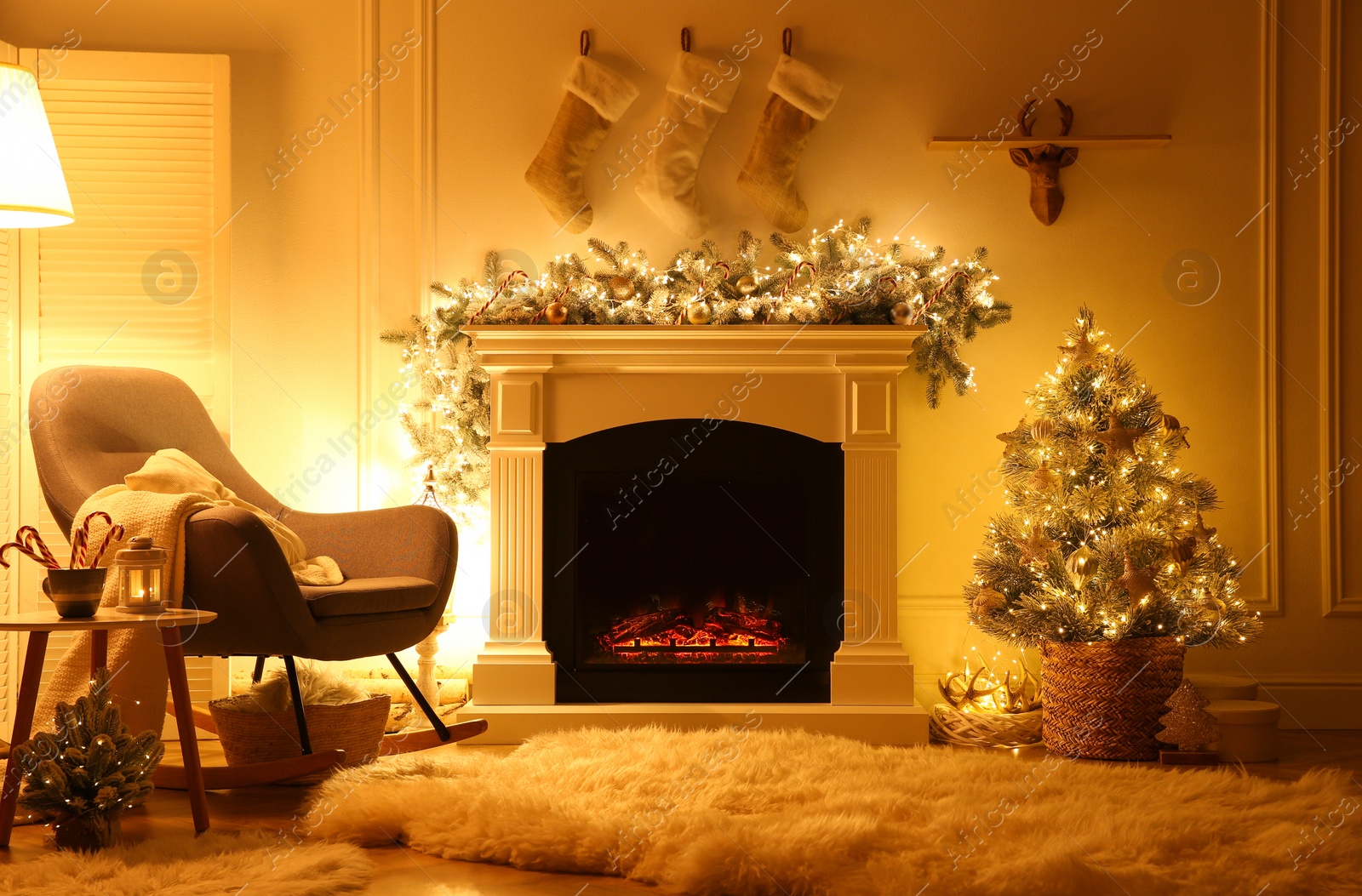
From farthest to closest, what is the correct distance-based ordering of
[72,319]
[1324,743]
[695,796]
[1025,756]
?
1. [72,319]
2. [1324,743]
3. [1025,756]
4. [695,796]

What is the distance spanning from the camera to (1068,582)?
320 centimetres

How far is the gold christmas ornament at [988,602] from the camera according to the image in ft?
10.8

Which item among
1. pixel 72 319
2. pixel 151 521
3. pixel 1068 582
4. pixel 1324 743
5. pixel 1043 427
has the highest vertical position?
pixel 72 319

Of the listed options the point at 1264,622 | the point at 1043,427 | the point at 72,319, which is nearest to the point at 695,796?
the point at 1043,427

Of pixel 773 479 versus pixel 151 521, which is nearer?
pixel 151 521

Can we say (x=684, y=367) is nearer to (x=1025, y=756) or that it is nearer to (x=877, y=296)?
(x=877, y=296)

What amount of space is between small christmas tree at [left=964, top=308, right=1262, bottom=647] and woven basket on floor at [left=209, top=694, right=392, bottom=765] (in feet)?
6.03

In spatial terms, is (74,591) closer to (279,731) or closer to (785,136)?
(279,731)

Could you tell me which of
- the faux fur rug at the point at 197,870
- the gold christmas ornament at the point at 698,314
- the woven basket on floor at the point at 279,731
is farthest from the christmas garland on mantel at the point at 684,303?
the faux fur rug at the point at 197,870

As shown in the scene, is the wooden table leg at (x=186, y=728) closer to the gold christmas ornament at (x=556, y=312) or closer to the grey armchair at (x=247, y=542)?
the grey armchair at (x=247, y=542)

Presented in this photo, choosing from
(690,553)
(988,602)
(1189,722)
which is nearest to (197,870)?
(690,553)

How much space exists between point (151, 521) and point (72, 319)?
1.57 m

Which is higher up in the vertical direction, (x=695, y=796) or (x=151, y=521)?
(x=151, y=521)

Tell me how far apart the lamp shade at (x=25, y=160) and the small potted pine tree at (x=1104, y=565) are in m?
2.68
